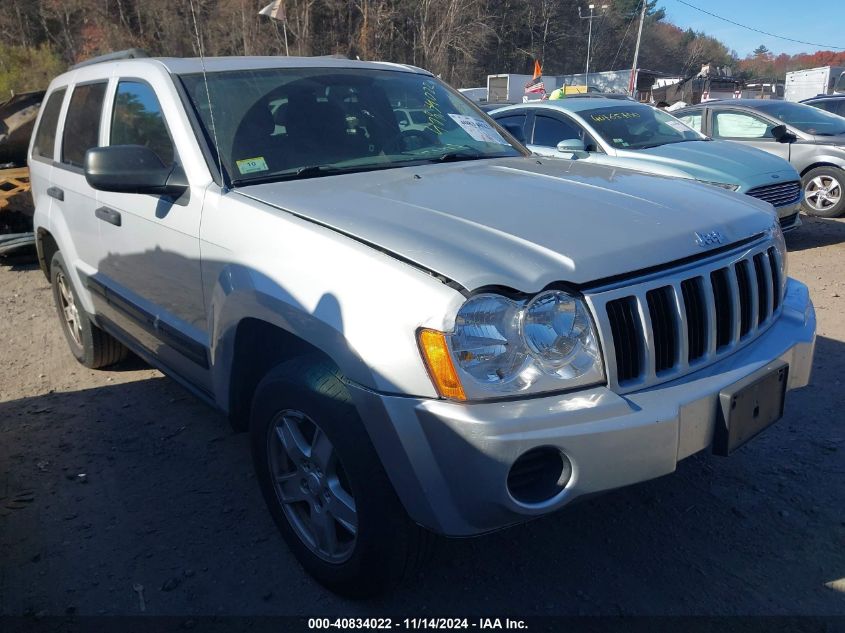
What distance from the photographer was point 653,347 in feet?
6.61

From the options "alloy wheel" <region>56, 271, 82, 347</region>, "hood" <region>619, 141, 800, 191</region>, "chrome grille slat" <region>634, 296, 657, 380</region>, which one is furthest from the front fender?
"hood" <region>619, 141, 800, 191</region>

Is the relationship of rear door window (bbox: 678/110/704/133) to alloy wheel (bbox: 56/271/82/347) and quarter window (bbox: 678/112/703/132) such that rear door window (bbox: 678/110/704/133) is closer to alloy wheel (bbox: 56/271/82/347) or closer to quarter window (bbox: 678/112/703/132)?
quarter window (bbox: 678/112/703/132)

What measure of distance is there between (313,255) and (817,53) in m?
83.0

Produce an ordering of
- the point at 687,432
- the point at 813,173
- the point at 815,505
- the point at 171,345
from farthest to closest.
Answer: the point at 813,173 → the point at 171,345 → the point at 815,505 → the point at 687,432

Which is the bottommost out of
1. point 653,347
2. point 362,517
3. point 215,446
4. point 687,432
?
point 215,446

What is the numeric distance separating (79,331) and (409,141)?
9.03 ft

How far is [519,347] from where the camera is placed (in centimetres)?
188

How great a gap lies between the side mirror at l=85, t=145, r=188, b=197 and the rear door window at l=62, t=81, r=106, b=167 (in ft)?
3.57

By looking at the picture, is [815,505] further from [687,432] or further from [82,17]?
[82,17]

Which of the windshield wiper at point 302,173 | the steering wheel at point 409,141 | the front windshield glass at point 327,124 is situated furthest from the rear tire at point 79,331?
the steering wheel at point 409,141

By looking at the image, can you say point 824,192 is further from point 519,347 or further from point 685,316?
point 519,347

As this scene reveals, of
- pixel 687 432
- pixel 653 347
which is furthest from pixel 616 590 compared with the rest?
pixel 653 347

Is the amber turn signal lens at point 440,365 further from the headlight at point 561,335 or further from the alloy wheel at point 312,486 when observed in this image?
the alloy wheel at point 312,486

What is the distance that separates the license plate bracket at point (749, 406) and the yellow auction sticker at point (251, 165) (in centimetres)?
191
